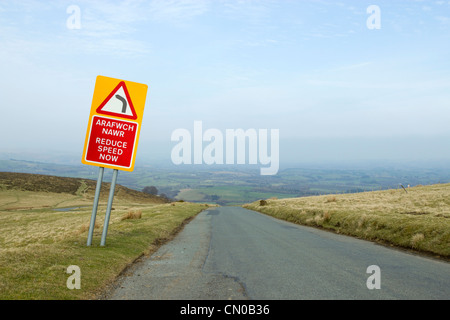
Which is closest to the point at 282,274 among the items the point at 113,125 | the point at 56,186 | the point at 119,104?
the point at 113,125

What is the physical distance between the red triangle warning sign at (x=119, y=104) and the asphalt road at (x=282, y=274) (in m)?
4.64

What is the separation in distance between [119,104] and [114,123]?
24.8 inches

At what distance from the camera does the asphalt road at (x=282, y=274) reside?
6129 mm

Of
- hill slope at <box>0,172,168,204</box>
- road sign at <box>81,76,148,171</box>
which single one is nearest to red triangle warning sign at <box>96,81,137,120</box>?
road sign at <box>81,76,148,171</box>

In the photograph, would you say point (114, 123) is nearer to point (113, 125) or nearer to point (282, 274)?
point (113, 125)

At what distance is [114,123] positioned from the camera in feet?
34.0

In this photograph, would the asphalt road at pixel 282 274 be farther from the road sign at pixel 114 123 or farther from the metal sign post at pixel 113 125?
the road sign at pixel 114 123

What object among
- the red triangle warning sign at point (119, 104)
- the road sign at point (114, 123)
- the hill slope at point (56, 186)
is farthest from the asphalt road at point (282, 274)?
the hill slope at point (56, 186)

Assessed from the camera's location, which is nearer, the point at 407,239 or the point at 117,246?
the point at 117,246

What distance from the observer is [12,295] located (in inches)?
220
